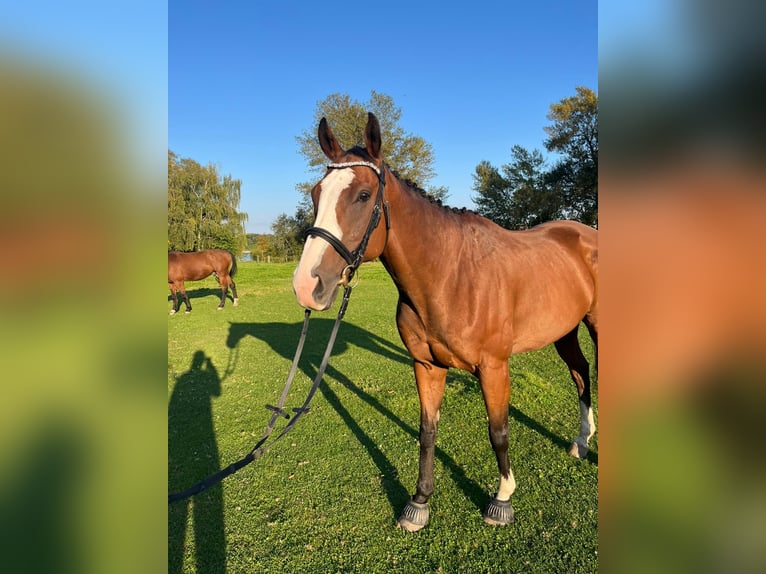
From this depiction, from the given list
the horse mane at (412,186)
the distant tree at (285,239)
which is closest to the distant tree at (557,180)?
the distant tree at (285,239)

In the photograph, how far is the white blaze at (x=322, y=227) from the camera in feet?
6.63

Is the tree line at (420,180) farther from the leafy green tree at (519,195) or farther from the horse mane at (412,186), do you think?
the horse mane at (412,186)

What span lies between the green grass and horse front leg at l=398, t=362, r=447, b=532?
10cm

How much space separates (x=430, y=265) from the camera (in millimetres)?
Result: 2590

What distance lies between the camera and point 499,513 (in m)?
2.95
